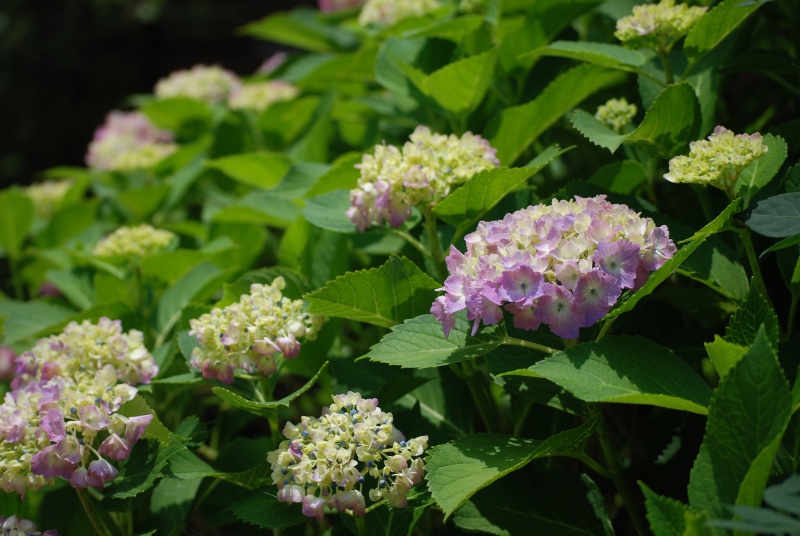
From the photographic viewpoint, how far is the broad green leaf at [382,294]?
1.22 m

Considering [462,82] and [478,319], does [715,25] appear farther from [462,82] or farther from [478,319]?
[478,319]

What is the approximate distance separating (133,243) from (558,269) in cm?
112

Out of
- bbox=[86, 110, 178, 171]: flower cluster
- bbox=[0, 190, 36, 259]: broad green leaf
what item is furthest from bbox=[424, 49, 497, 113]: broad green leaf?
bbox=[0, 190, 36, 259]: broad green leaf

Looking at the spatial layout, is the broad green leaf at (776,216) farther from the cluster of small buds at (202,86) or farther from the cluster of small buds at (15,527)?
the cluster of small buds at (202,86)

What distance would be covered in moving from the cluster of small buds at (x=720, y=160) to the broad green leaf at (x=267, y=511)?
2.28ft

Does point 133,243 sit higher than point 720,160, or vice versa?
point 720,160

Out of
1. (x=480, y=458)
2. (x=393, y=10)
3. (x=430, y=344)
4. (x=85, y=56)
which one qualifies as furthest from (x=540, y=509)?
(x=85, y=56)

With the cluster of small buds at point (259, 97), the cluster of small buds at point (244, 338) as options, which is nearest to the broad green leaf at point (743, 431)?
the cluster of small buds at point (244, 338)

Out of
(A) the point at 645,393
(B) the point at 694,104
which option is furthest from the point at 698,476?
(B) the point at 694,104

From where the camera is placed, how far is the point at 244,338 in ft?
4.09

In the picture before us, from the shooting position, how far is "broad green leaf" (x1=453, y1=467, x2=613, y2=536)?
4.00ft

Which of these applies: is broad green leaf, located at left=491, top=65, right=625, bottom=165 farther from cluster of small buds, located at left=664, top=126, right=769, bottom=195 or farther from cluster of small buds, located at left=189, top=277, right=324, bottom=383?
cluster of small buds, located at left=189, top=277, right=324, bottom=383

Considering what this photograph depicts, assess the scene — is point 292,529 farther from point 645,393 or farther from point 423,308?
point 645,393

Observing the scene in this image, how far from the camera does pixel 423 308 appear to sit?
1.29m
